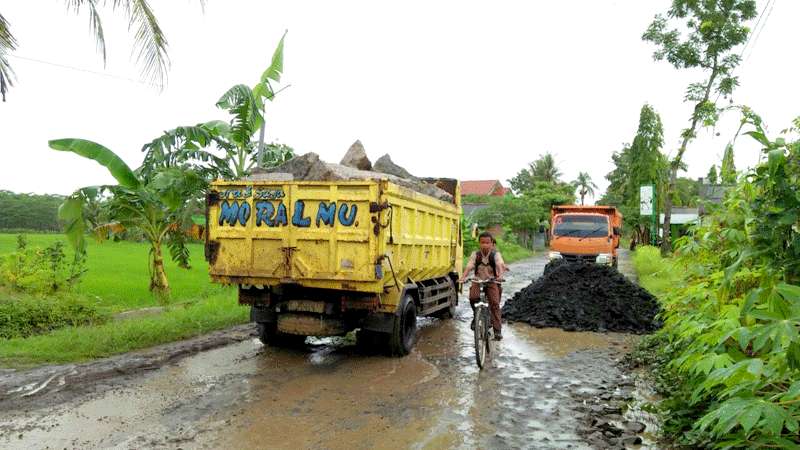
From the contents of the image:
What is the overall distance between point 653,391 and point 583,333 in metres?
3.85

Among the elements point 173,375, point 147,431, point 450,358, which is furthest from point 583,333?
point 147,431

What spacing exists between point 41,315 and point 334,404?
6124 mm

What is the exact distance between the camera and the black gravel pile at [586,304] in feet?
35.5

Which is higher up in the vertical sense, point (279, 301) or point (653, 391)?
point (279, 301)

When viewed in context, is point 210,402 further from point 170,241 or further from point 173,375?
point 170,241

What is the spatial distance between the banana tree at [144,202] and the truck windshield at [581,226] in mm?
10835

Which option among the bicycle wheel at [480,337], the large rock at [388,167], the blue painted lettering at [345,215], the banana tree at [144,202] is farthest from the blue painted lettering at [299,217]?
the banana tree at [144,202]

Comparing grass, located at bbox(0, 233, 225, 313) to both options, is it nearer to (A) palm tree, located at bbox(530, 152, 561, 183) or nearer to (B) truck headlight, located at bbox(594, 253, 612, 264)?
(B) truck headlight, located at bbox(594, 253, 612, 264)

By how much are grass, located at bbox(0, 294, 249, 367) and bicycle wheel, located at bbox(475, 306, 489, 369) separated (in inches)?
178

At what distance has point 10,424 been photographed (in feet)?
16.6

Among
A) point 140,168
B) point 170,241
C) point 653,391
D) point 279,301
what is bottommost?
point 653,391

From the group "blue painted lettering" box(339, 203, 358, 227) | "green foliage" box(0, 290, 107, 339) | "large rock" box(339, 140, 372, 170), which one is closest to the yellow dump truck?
"blue painted lettering" box(339, 203, 358, 227)

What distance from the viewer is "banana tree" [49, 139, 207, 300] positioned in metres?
9.84

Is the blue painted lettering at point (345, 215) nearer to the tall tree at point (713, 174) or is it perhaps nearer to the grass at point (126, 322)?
the grass at point (126, 322)
